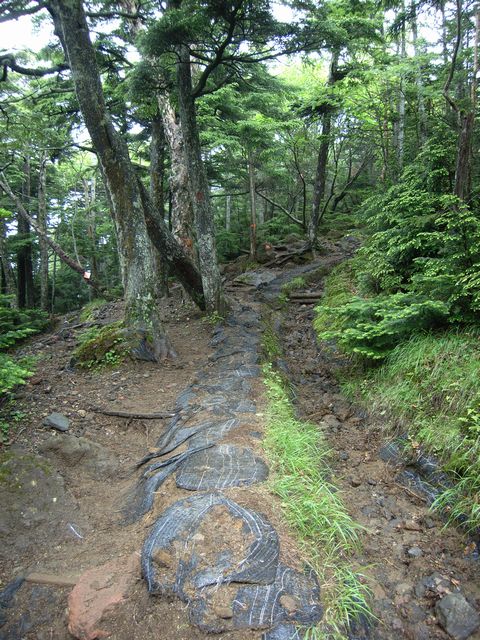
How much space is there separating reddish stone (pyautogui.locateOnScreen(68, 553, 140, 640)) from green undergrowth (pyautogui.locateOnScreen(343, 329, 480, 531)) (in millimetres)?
2663

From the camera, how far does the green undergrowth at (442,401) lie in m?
3.24

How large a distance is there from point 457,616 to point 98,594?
2.35m

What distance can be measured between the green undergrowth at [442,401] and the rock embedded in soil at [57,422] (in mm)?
3827

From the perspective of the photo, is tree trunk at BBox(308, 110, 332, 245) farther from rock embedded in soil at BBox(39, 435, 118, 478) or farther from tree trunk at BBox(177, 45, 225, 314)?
rock embedded in soil at BBox(39, 435, 118, 478)

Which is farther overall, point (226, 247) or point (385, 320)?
point (226, 247)

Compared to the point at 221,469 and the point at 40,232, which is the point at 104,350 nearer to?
the point at 221,469

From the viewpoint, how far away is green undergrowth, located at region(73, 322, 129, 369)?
614cm

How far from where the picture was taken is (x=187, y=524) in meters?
2.73

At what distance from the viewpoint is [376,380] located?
5.07 metres

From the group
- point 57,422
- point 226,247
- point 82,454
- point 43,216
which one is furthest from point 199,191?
point 226,247

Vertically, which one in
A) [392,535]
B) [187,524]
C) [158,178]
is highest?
[158,178]

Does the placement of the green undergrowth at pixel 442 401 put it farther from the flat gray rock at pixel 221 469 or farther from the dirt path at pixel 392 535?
the flat gray rock at pixel 221 469

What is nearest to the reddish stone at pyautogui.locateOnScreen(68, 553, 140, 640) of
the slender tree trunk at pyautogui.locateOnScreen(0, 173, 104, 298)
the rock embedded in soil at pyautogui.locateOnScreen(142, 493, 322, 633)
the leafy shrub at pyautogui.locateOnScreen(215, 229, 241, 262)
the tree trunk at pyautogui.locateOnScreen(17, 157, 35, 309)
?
the rock embedded in soil at pyautogui.locateOnScreen(142, 493, 322, 633)

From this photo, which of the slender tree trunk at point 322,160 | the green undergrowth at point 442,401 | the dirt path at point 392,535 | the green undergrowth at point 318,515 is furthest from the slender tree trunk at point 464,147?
the slender tree trunk at point 322,160
